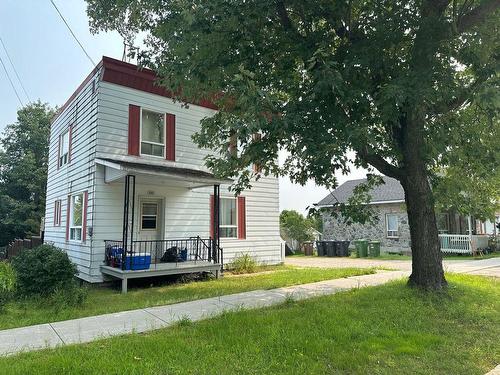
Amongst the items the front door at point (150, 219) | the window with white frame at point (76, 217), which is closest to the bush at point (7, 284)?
the window with white frame at point (76, 217)

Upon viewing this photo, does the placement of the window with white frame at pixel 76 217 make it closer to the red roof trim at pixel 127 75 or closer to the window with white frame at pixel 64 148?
the window with white frame at pixel 64 148

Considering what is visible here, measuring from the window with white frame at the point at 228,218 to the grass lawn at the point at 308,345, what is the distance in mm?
7305

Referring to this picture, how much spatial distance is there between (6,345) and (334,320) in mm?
4762

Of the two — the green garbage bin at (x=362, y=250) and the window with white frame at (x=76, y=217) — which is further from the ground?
the window with white frame at (x=76, y=217)

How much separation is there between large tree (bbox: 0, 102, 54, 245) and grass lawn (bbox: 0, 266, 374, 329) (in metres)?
17.4

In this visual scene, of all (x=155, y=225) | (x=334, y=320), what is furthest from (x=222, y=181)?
(x=334, y=320)

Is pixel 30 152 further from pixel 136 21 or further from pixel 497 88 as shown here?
pixel 497 88

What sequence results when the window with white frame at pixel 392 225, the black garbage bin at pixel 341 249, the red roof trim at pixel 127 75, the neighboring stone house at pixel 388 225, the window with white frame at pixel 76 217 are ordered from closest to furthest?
the red roof trim at pixel 127 75
the window with white frame at pixel 76 217
the black garbage bin at pixel 341 249
the neighboring stone house at pixel 388 225
the window with white frame at pixel 392 225

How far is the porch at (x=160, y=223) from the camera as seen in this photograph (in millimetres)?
10406

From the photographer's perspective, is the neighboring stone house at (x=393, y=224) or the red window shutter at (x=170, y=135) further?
the neighboring stone house at (x=393, y=224)

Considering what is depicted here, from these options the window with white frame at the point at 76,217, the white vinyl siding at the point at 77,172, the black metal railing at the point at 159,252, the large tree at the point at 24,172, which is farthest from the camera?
the large tree at the point at 24,172

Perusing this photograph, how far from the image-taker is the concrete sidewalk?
531cm

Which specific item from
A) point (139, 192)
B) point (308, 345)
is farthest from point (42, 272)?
point (308, 345)

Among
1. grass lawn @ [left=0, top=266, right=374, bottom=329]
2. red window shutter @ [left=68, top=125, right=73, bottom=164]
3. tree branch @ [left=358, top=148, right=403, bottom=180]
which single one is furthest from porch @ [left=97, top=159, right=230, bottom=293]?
tree branch @ [left=358, top=148, right=403, bottom=180]
